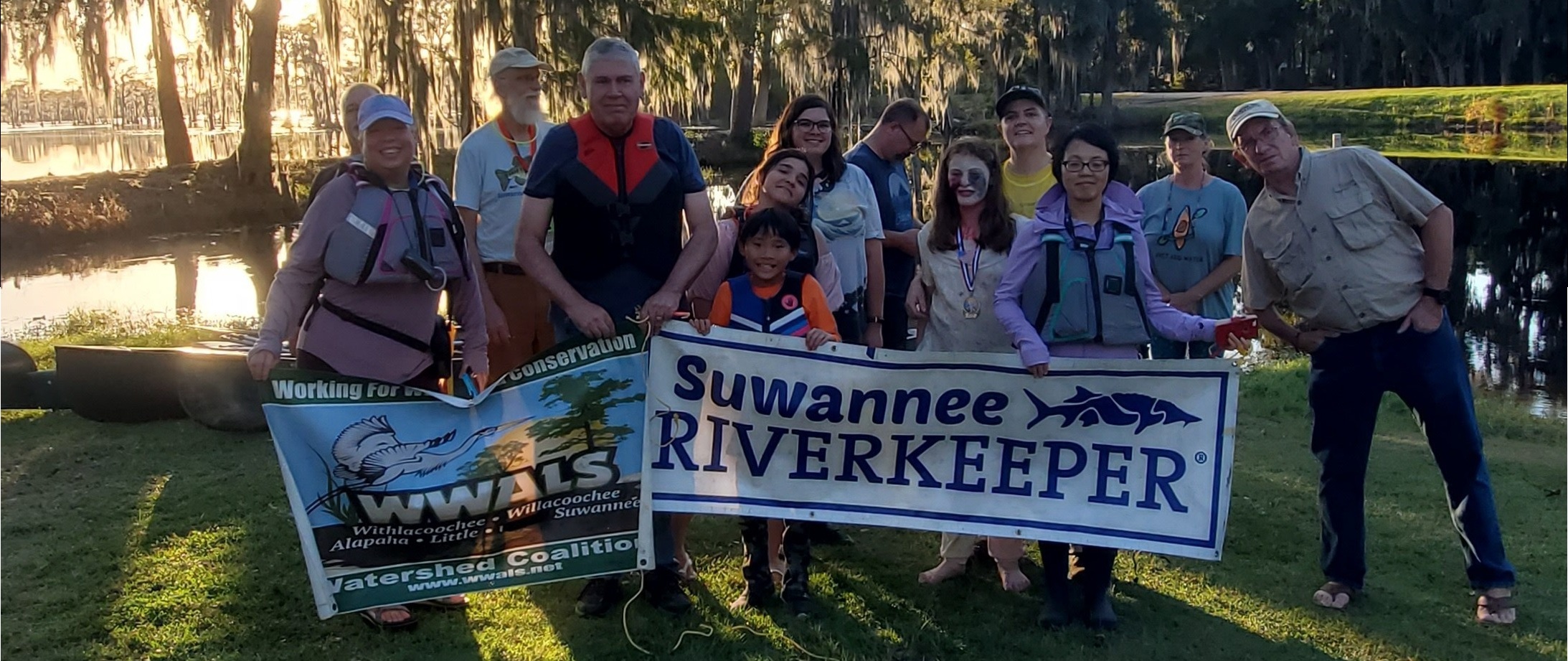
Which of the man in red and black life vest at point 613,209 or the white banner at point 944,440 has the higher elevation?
the man in red and black life vest at point 613,209

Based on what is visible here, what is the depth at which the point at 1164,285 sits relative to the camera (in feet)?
17.3

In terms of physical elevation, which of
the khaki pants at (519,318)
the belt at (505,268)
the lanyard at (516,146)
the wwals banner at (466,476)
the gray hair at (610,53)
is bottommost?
the wwals banner at (466,476)

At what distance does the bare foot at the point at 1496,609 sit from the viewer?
13.8 feet

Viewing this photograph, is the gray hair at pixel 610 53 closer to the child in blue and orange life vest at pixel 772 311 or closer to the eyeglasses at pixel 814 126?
the child in blue and orange life vest at pixel 772 311

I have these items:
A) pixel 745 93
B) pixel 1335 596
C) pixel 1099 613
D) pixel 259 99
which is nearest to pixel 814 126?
pixel 1099 613

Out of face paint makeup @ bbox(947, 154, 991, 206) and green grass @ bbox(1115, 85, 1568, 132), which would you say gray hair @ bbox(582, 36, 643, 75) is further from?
green grass @ bbox(1115, 85, 1568, 132)

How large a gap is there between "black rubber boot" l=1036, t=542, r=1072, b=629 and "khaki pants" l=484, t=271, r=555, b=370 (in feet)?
7.39

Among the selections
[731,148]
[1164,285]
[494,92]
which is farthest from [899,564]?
[731,148]

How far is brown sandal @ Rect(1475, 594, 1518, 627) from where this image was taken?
4211 mm

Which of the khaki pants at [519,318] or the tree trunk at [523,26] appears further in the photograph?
the tree trunk at [523,26]

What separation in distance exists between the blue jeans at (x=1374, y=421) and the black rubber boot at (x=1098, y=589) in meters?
0.93

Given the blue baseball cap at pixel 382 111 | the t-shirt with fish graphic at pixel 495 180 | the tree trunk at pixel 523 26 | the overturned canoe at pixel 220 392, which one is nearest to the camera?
the blue baseball cap at pixel 382 111

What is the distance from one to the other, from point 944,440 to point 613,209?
140cm

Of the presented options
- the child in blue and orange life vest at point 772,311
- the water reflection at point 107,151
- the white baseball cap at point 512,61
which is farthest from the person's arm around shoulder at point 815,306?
the water reflection at point 107,151
